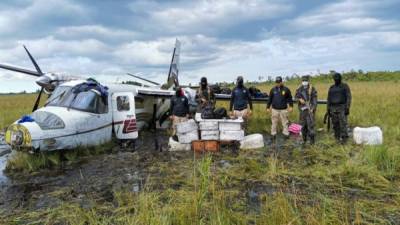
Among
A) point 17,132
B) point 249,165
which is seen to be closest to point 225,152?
point 249,165

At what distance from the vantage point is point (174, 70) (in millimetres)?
19859

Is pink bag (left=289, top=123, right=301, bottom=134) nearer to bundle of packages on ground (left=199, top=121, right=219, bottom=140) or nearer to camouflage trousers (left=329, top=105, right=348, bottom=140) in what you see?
camouflage trousers (left=329, top=105, right=348, bottom=140)

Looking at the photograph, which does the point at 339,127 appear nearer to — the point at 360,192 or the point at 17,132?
the point at 360,192

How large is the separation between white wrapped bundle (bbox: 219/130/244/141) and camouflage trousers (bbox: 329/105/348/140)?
269 centimetres

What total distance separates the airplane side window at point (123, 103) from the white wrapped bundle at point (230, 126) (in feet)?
10.8

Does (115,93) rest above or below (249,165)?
above

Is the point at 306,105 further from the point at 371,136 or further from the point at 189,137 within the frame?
the point at 189,137

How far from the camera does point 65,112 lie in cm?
995

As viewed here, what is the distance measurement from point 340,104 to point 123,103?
6.25 m

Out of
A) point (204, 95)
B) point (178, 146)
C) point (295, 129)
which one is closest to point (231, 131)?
point (178, 146)

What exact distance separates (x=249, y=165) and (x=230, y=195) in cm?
206

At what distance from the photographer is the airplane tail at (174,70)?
62.3ft

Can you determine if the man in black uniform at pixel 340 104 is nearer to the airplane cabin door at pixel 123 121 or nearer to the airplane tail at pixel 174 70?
the airplane cabin door at pixel 123 121

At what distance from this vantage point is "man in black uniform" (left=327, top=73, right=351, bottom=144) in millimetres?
10805
